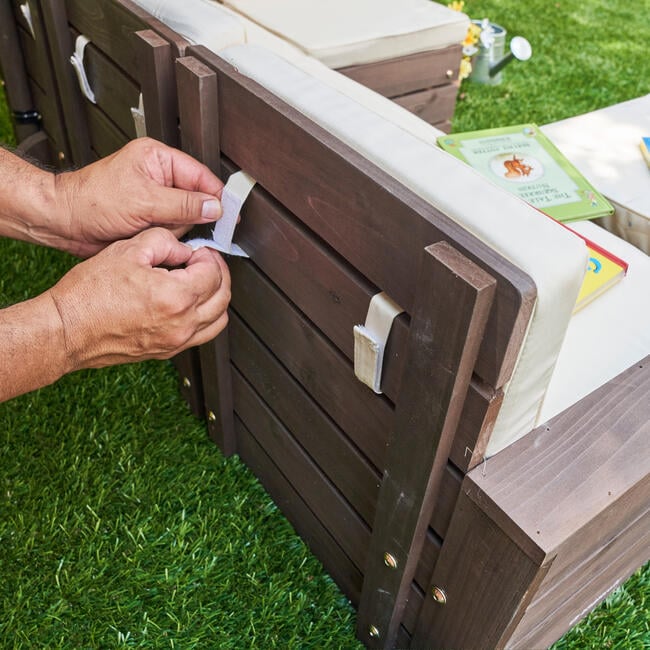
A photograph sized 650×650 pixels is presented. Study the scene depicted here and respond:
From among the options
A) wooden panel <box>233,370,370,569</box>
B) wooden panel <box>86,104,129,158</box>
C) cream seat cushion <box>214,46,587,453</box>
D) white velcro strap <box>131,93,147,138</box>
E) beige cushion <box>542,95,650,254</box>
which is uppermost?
cream seat cushion <box>214,46,587,453</box>

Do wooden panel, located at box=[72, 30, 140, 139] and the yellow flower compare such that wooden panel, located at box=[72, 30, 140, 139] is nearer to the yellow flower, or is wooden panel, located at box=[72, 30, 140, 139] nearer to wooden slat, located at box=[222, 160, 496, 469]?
wooden slat, located at box=[222, 160, 496, 469]

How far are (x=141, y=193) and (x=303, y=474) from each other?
0.64 meters

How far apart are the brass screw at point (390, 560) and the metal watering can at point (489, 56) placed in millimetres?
2904

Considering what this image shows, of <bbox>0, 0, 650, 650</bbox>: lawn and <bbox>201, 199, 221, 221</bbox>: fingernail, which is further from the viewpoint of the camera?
<bbox>0, 0, 650, 650</bbox>: lawn

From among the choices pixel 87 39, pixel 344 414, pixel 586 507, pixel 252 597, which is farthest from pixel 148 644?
pixel 87 39

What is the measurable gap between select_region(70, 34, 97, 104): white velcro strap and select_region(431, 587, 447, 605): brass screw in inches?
56.5

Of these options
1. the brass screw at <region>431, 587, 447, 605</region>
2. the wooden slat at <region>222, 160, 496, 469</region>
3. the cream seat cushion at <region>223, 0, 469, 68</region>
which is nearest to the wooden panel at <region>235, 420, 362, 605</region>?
the brass screw at <region>431, 587, 447, 605</region>

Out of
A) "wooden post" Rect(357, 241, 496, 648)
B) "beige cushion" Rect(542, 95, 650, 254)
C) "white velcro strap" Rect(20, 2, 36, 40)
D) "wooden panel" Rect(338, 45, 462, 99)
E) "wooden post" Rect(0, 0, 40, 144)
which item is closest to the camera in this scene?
"wooden post" Rect(357, 241, 496, 648)

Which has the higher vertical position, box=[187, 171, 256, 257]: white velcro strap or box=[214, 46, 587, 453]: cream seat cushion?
box=[214, 46, 587, 453]: cream seat cushion

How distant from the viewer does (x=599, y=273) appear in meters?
1.19

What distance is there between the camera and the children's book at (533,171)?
1.44 metres

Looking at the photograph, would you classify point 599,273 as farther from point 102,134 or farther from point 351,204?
point 102,134

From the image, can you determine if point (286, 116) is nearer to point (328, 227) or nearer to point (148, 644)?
point (328, 227)

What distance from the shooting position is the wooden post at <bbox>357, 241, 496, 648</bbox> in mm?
729
